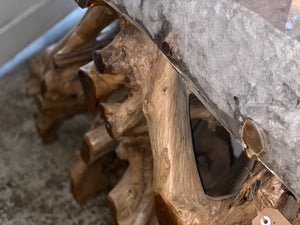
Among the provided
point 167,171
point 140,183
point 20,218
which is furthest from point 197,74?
point 20,218

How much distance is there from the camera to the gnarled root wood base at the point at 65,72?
1.53m

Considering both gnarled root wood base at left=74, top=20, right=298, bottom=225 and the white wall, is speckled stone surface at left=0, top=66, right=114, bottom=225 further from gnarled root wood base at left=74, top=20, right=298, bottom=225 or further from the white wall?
gnarled root wood base at left=74, top=20, right=298, bottom=225

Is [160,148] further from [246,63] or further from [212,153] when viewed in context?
[212,153]

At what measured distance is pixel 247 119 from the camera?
88 cm

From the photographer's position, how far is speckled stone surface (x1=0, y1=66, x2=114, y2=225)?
5.30ft

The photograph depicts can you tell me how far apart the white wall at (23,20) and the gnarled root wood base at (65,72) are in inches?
5.0

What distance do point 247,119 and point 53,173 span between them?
1.01 m

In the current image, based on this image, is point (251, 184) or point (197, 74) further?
point (251, 184)

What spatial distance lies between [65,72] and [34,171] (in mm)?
349

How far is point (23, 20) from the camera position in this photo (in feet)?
6.50

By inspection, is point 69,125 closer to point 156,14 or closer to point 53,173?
point 53,173

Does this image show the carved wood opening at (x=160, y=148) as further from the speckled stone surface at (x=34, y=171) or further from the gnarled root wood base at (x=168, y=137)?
the speckled stone surface at (x=34, y=171)

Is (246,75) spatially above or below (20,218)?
above

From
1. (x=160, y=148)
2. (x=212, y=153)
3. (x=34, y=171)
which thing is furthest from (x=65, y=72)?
(x=160, y=148)
